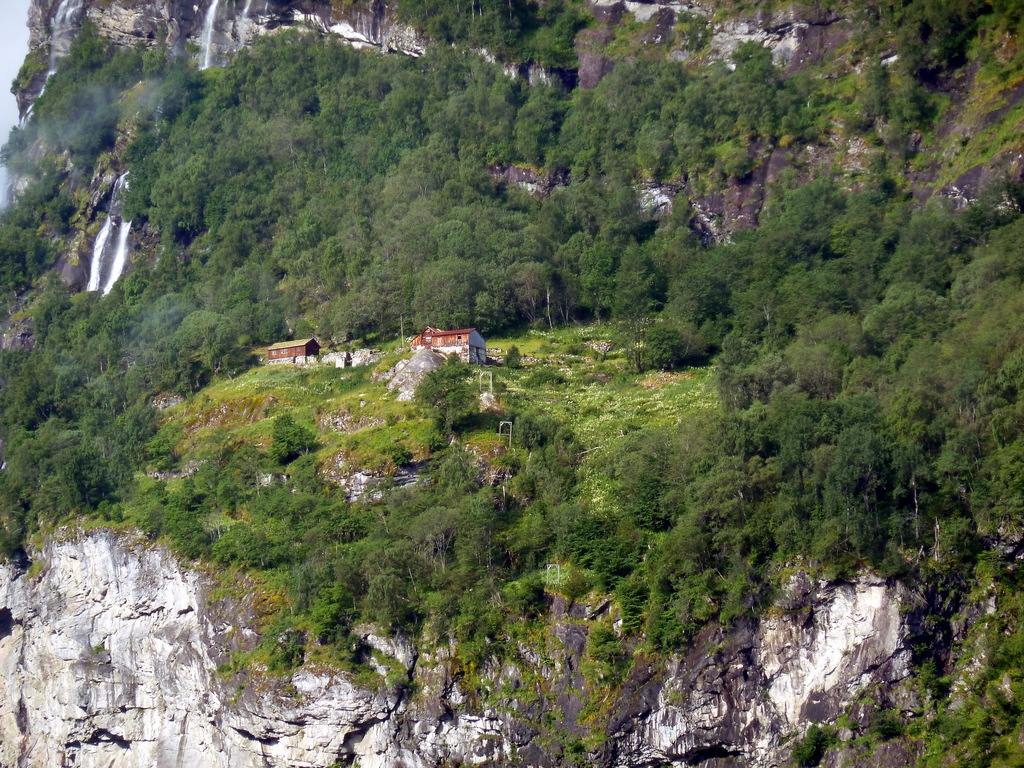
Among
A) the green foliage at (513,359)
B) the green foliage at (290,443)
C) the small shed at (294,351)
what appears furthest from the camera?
the small shed at (294,351)

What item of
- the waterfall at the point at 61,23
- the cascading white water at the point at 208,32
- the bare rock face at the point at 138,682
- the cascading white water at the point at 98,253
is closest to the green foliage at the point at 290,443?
the bare rock face at the point at 138,682

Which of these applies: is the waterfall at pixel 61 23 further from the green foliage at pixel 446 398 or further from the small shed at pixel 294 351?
the green foliage at pixel 446 398

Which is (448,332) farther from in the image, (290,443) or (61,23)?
(61,23)

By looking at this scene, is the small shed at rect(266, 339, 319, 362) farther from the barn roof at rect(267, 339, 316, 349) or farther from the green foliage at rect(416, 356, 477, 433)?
the green foliage at rect(416, 356, 477, 433)

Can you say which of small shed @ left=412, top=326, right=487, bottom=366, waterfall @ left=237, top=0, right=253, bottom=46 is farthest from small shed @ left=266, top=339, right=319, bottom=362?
waterfall @ left=237, top=0, right=253, bottom=46

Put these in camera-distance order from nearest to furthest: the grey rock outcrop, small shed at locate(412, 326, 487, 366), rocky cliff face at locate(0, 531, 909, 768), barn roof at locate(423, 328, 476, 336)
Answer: rocky cliff face at locate(0, 531, 909, 768), the grey rock outcrop, small shed at locate(412, 326, 487, 366), barn roof at locate(423, 328, 476, 336)

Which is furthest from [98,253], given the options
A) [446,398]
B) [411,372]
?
[446,398]

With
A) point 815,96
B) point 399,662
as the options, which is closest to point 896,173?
point 815,96
